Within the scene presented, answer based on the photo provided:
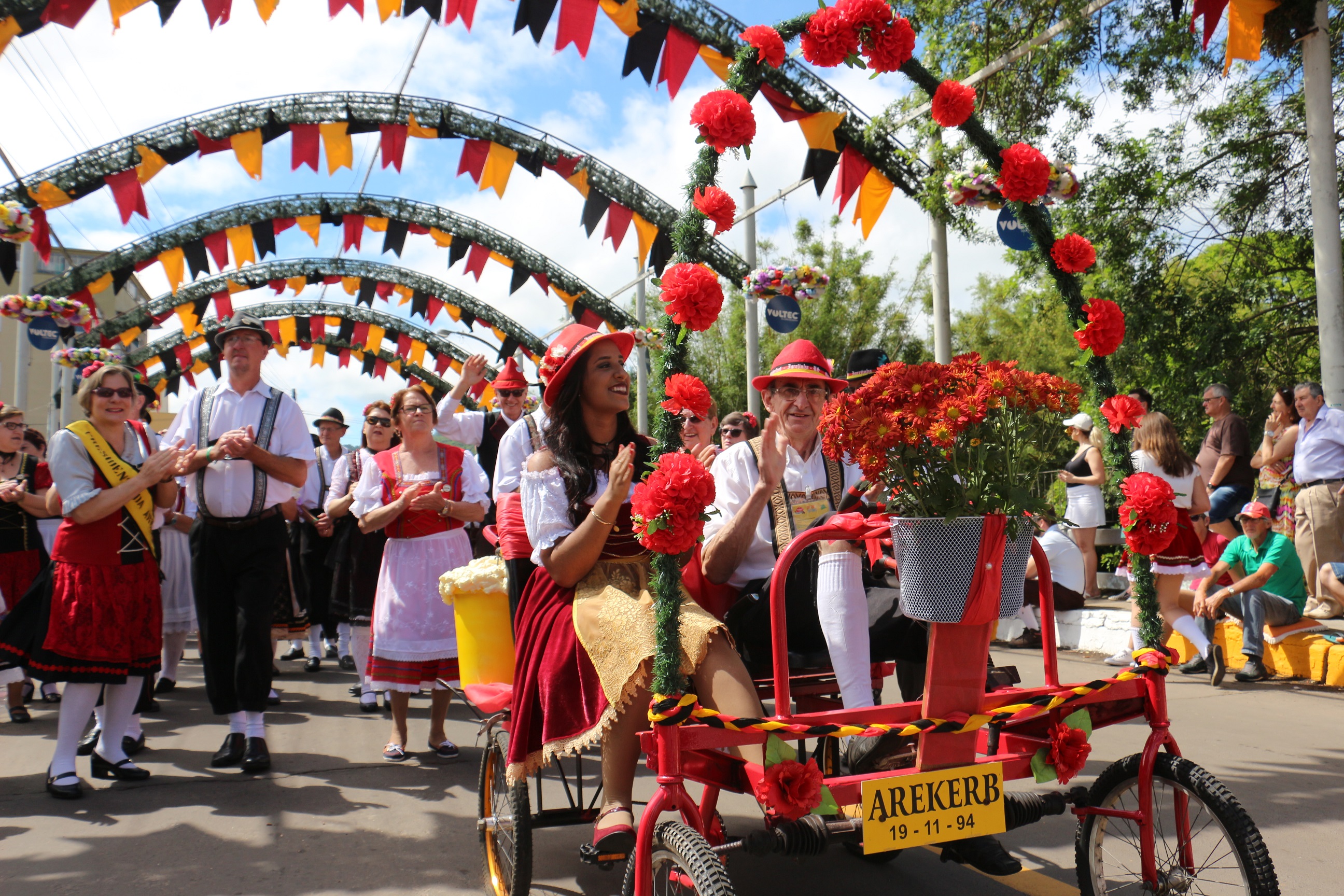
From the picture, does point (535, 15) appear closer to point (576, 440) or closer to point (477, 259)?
point (576, 440)

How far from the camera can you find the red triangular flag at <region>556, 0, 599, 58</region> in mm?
7277

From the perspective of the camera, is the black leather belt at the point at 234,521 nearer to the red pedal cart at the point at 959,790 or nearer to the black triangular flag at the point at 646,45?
the red pedal cart at the point at 959,790

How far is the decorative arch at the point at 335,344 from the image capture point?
25.4 metres

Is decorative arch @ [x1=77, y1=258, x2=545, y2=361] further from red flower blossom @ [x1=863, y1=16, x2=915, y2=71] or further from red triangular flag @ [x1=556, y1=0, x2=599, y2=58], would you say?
red flower blossom @ [x1=863, y1=16, x2=915, y2=71]

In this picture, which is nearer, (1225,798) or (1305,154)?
(1225,798)

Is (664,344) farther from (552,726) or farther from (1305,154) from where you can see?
(1305,154)

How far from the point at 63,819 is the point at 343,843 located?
A: 1388mm

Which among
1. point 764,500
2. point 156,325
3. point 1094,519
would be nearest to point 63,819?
point 764,500

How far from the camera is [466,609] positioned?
135 inches

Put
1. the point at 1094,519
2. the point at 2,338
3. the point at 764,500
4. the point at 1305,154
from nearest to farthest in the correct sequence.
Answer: the point at 764,500 → the point at 1094,519 → the point at 1305,154 → the point at 2,338

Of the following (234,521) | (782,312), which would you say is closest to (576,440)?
(234,521)

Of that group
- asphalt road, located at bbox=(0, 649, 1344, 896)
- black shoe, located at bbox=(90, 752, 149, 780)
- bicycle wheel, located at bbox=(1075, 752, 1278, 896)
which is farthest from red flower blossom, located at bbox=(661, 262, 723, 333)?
black shoe, located at bbox=(90, 752, 149, 780)

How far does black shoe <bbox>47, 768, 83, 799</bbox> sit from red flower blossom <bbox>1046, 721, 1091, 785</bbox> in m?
4.29

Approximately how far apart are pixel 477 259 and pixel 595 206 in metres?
4.97
